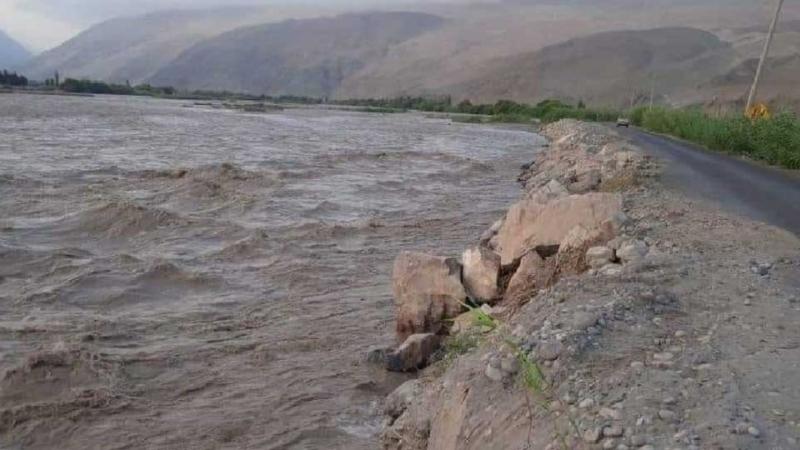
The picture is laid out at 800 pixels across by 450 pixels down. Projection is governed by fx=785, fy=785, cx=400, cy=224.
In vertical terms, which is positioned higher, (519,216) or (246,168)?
(519,216)

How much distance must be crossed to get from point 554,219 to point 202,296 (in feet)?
15.8

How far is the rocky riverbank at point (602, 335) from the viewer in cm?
441

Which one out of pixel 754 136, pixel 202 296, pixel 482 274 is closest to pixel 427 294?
pixel 482 274

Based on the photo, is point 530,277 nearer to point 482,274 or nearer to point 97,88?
point 482,274

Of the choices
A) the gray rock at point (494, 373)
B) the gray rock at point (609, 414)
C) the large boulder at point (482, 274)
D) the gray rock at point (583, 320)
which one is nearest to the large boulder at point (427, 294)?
the large boulder at point (482, 274)

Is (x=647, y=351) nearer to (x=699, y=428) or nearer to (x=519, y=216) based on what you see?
(x=699, y=428)

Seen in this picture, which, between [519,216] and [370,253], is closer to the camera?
[519,216]

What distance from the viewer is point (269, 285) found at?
11406mm

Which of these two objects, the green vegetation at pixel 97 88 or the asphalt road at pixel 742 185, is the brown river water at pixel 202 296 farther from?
the green vegetation at pixel 97 88

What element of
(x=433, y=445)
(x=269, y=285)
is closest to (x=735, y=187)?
(x=269, y=285)

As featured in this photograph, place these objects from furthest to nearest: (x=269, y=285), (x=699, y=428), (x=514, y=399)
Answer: (x=269, y=285)
(x=514, y=399)
(x=699, y=428)

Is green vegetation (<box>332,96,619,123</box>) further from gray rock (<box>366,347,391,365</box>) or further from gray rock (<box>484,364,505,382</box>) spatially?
gray rock (<box>484,364,505,382</box>)

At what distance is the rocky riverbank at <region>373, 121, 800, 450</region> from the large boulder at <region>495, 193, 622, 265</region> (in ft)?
0.07

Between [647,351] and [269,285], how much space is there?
705cm
